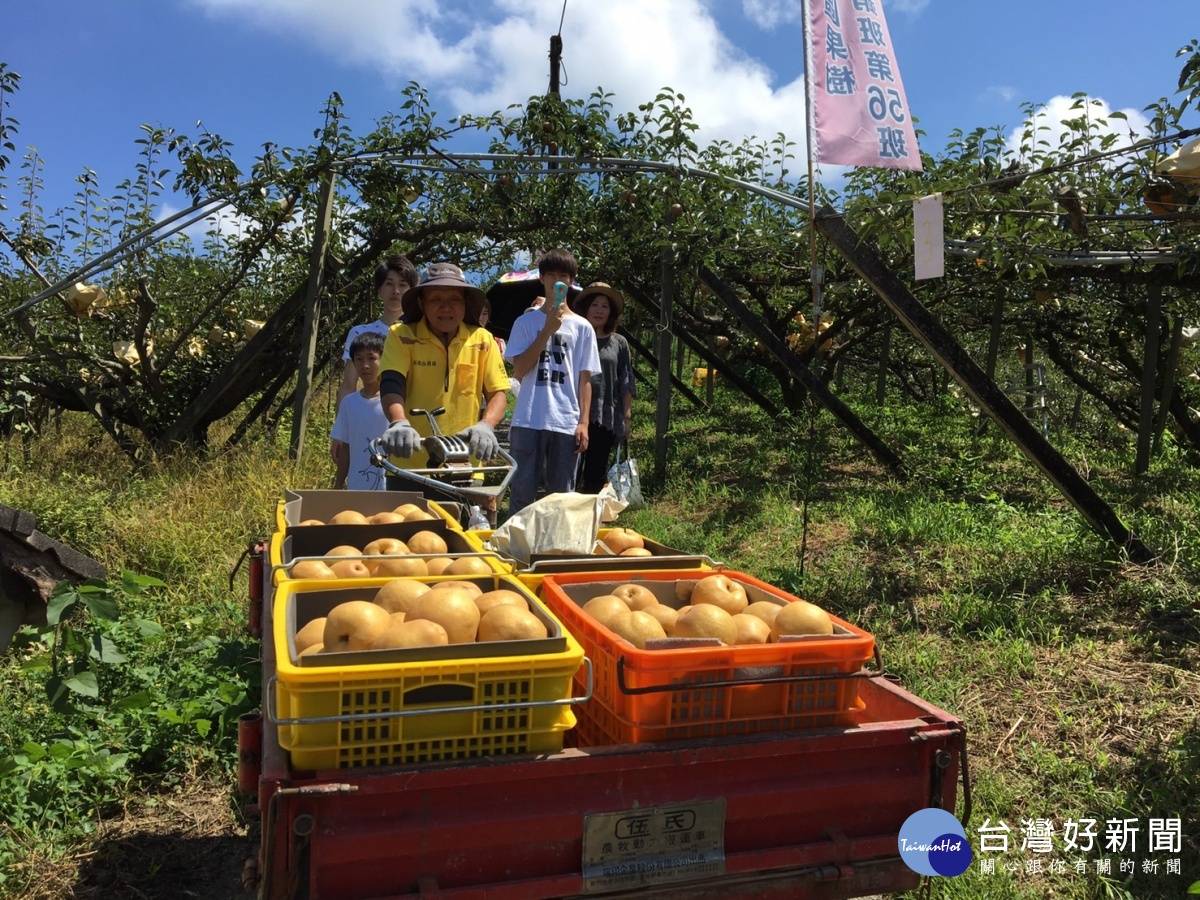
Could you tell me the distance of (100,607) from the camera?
118 inches

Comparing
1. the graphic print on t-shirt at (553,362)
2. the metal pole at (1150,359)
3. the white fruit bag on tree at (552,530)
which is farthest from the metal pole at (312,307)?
the metal pole at (1150,359)

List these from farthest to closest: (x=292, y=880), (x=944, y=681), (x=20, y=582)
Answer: (x=20, y=582) < (x=944, y=681) < (x=292, y=880)

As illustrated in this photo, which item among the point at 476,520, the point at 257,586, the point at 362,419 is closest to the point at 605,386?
the point at 362,419

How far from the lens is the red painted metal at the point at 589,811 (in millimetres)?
1626

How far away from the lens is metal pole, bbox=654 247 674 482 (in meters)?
8.39

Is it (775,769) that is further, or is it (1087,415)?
(1087,415)

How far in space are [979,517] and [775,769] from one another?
17.2 ft

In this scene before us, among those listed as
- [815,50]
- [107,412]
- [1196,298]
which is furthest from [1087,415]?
[107,412]

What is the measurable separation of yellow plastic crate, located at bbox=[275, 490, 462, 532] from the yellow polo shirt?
49 cm

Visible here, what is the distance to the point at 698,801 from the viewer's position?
1839 millimetres

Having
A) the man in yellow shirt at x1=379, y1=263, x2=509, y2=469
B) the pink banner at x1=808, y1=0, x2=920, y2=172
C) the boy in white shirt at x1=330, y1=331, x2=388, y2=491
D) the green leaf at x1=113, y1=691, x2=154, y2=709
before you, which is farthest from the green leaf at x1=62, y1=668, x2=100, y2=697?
the pink banner at x1=808, y1=0, x2=920, y2=172

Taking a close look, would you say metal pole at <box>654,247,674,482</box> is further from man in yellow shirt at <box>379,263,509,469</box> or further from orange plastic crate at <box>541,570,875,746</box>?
orange plastic crate at <box>541,570,875,746</box>

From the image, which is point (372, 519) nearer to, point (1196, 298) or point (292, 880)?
point (292, 880)

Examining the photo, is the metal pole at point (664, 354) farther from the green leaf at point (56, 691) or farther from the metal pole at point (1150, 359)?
the green leaf at point (56, 691)
